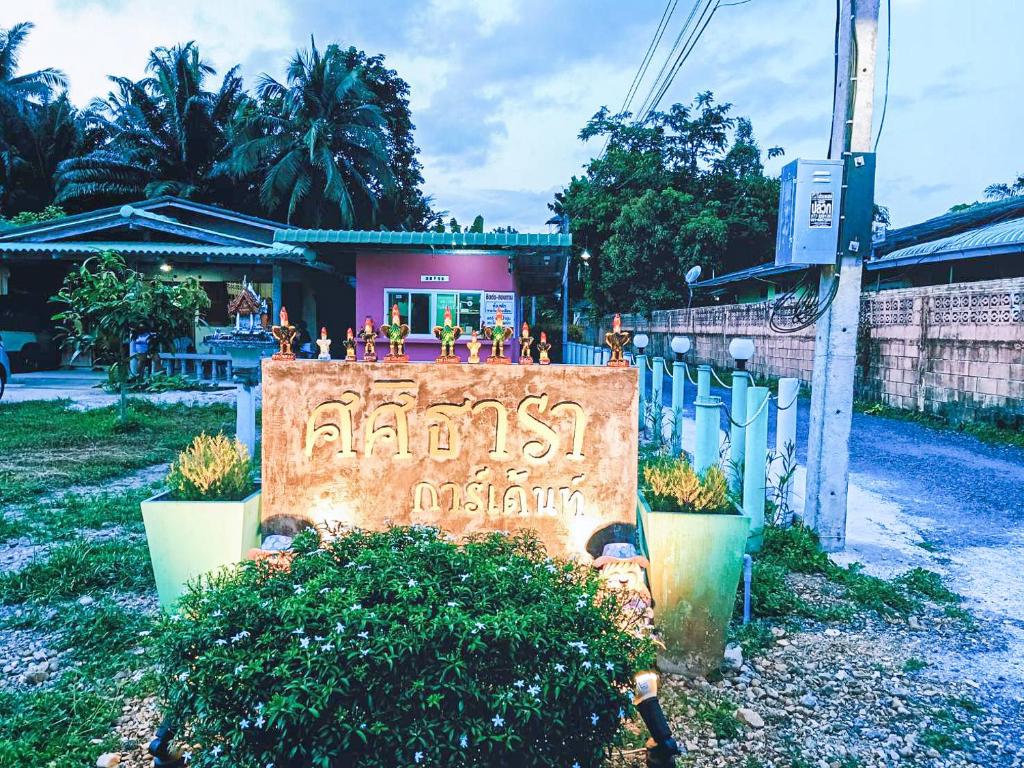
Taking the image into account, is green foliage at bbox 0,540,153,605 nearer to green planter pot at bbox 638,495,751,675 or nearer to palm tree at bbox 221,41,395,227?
green planter pot at bbox 638,495,751,675

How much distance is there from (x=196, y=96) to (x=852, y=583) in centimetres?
2867

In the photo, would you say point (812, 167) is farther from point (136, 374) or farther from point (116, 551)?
point (136, 374)

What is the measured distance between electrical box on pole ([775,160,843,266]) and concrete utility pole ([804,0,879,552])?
64mm

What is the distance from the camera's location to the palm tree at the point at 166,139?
2462cm

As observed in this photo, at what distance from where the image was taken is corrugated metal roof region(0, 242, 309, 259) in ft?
49.7

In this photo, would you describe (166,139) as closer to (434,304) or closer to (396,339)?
(434,304)

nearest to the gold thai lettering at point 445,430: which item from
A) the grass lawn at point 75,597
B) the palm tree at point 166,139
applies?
the grass lawn at point 75,597

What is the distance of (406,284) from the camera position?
14.5 meters

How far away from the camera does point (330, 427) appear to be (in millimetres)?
3271

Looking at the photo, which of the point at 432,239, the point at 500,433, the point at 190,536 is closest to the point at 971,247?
the point at 432,239

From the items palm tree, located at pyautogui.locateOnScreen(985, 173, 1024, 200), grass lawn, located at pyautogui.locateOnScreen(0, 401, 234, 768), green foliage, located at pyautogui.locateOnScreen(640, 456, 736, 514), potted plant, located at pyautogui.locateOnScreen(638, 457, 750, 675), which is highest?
palm tree, located at pyautogui.locateOnScreen(985, 173, 1024, 200)

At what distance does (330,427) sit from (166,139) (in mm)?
27787

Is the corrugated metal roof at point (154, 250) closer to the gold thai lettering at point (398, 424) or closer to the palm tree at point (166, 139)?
the palm tree at point (166, 139)

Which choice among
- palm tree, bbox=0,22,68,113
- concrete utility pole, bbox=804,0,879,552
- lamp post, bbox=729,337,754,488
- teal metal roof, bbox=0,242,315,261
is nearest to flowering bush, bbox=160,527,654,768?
lamp post, bbox=729,337,754,488
